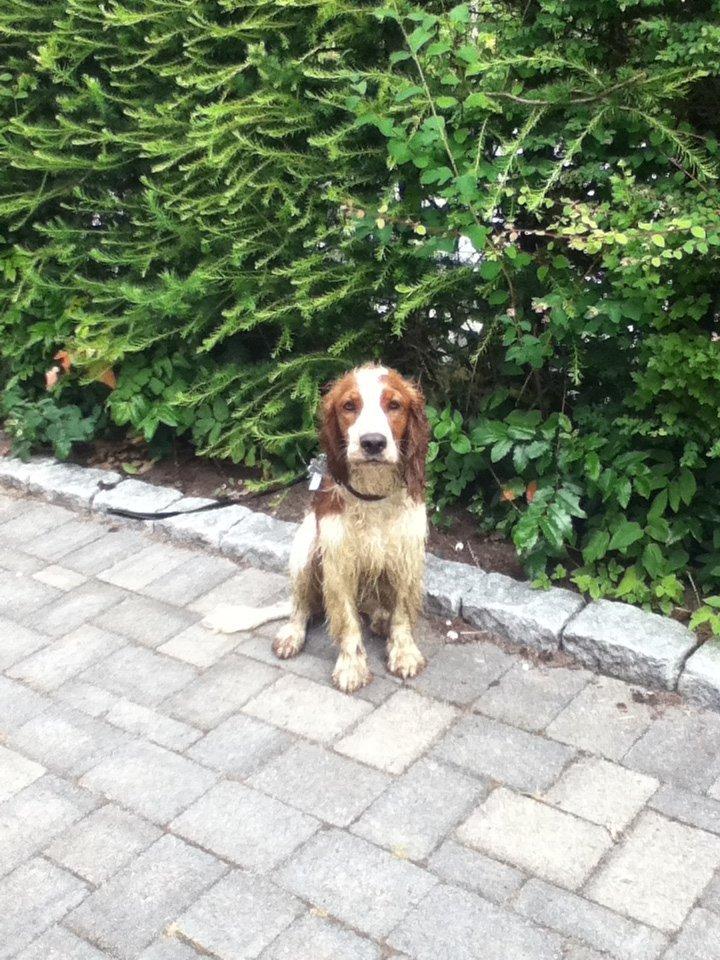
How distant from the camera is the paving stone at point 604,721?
125 inches

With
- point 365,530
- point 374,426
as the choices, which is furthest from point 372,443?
point 365,530

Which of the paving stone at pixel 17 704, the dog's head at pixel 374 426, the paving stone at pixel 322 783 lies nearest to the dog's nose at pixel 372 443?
the dog's head at pixel 374 426

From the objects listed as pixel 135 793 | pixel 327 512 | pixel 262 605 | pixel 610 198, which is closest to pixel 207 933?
pixel 135 793

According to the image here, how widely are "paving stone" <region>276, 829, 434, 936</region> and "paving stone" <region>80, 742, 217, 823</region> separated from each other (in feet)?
1.56

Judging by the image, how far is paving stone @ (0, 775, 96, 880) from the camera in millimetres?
2883

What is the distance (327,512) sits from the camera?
3.49 meters

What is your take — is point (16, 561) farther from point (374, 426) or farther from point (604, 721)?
point (604, 721)

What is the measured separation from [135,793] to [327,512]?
3.74 ft

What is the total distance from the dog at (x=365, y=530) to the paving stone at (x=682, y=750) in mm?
876

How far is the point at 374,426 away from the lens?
3.09 metres

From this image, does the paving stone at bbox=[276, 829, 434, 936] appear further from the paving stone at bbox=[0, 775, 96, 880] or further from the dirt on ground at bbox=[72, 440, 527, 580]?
the dirt on ground at bbox=[72, 440, 527, 580]

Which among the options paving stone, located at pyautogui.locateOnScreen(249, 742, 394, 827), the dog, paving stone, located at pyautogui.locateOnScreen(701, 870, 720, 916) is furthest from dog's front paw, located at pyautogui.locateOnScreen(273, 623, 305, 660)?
paving stone, located at pyautogui.locateOnScreen(701, 870, 720, 916)

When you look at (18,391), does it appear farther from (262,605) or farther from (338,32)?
(338,32)

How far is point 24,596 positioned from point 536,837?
2641mm
